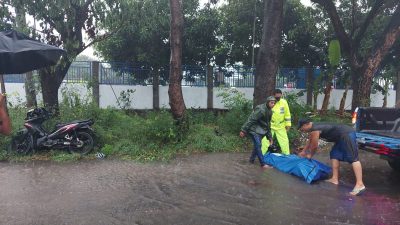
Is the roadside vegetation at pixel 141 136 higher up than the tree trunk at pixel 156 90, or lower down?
lower down

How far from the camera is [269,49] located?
420 inches

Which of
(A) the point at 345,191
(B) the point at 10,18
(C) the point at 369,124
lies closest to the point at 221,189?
(A) the point at 345,191

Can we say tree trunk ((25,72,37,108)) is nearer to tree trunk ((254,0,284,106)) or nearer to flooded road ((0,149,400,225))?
flooded road ((0,149,400,225))

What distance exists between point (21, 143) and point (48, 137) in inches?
25.2

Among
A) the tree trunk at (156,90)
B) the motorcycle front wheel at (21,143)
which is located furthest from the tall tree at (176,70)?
the tree trunk at (156,90)

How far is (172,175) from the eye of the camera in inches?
292

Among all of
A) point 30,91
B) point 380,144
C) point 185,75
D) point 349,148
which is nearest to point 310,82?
point 185,75

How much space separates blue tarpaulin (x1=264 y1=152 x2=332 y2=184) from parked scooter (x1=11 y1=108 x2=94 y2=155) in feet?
13.8

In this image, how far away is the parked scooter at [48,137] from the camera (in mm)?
8852

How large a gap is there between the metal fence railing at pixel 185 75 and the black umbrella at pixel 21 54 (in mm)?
7178

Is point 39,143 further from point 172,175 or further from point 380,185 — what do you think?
point 380,185

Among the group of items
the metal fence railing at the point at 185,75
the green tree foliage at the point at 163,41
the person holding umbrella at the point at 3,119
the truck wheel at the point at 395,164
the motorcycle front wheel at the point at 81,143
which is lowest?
the truck wheel at the point at 395,164

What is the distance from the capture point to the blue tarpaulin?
7039 mm

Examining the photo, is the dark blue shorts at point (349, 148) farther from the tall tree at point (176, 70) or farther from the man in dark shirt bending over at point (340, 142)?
the tall tree at point (176, 70)
